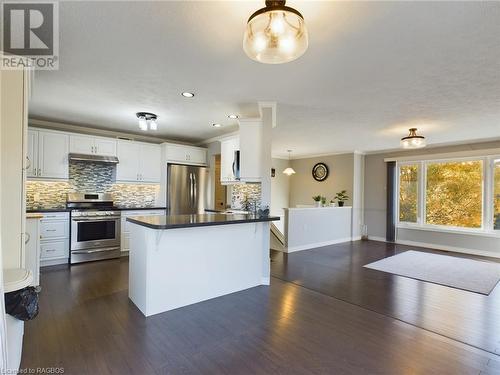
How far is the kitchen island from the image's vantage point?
2646mm

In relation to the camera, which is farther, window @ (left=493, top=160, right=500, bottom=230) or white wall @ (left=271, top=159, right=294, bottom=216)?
white wall @ (left=271, top=159, right=294, bottom=216)

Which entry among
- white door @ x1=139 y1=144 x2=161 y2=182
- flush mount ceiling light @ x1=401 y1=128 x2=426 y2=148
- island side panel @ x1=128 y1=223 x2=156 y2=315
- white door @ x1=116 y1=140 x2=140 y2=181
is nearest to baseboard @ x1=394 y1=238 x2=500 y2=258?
flush mount ceiling light @ x1=401 y1=128 x2=426 y2=148

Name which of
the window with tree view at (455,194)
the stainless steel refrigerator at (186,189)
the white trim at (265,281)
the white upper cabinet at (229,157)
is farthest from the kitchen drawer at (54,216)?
the window with tree view at (455,194)

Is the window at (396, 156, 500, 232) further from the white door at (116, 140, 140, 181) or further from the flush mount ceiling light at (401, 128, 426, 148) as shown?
the white door at (116, 140, 140, 181)

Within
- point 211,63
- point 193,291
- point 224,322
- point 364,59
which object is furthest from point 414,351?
point 211,63

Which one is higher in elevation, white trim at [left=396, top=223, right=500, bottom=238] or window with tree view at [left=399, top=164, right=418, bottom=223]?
window with tree view at [left=399, top=164, right=418, bottom=223]

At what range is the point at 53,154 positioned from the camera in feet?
14.8

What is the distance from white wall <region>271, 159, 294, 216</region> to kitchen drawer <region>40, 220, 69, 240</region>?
5.73 m

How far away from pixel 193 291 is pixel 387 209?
5912mm

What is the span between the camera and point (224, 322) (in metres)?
2.51

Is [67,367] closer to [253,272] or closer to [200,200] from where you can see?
[253,272]

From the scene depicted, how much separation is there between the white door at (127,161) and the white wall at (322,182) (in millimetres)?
5298

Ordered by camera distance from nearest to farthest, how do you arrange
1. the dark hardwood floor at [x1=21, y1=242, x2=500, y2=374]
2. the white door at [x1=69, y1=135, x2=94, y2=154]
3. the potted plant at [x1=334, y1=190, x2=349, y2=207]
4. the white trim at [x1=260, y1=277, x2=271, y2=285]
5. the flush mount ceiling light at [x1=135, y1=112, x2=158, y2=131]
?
the dark hardwood floor at [x1=21, y1=242, x2=500, y2=374] < the white trim at [x1=260, y1=277, x2=271, y2=285] < the flush mount ceiling light at [x1=135, y1=112, x2=158, y2=131] < the white door at [x1=69, y1=135, x2=94, y2=154] < the potted plant at [x1=334, y1=190, x2=349, y2=207]

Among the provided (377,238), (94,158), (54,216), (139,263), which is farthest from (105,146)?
(377,238)
